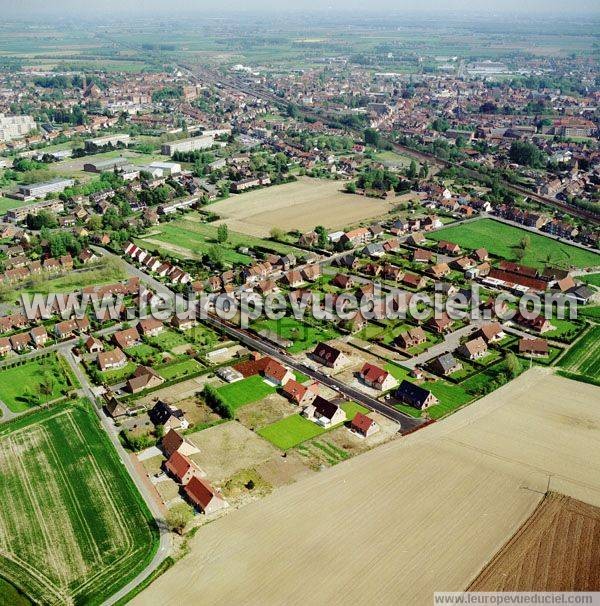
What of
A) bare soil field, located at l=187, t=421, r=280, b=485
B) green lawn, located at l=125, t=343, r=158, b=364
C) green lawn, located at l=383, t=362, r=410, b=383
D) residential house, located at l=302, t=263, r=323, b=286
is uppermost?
residential house, located at l=302, t=263, r=323, b=286

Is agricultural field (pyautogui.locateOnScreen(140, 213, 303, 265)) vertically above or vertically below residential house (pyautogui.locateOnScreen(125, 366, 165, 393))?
above

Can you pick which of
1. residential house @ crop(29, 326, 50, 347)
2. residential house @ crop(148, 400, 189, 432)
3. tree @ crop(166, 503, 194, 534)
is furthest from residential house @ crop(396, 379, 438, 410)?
residential house @ crop(29, 326, 50, 347)

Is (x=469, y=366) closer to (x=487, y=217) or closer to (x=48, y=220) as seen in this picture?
(x=487, y=217)

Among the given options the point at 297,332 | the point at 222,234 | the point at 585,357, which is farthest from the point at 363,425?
the point at 222,234

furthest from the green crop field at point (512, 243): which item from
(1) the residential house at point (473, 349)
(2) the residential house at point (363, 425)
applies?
(2) the residential house at point (363, 425)

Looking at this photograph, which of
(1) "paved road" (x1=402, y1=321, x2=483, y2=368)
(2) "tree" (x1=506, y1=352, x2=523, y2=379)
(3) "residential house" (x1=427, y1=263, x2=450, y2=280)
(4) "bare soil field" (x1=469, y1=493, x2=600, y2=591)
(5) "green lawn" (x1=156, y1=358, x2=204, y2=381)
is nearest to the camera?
(4) "bare soil field" (x1=469, y1=493, x2=600, y2=591)

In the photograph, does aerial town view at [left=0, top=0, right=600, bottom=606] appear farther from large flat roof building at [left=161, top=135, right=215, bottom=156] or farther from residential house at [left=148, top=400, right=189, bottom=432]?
large flat roof building at [left=161, top=135, right=215, bottom=156]

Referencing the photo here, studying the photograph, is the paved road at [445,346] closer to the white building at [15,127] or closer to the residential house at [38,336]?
the residential house at [38,336]
